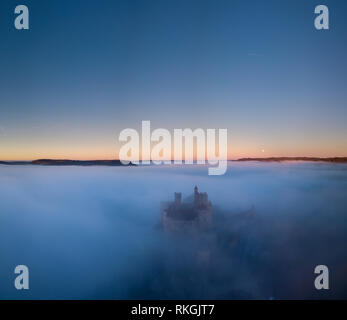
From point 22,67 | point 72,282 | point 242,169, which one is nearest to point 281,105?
point 242,169

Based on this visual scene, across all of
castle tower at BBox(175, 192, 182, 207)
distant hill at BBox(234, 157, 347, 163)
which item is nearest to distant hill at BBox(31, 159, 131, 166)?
castle tower at BBox(175, 192, 182, 207)

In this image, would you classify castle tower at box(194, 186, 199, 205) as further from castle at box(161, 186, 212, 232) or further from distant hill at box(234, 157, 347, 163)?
distant hill at box(234, 157, 347, 163)

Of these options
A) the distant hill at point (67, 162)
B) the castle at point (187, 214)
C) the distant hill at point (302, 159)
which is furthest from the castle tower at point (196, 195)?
the distant hill at point (67, 162)

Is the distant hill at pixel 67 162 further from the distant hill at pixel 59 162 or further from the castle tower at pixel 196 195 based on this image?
the castle tower at pixel 196 195

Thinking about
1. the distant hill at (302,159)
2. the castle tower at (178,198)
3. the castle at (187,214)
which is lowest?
the castle at (187,214)

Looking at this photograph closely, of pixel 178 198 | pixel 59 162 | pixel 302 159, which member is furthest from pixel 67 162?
pixel 302 159

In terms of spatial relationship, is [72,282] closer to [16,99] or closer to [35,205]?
[35,205]

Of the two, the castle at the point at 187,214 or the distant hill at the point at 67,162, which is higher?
the distant hill at the point at 67,162

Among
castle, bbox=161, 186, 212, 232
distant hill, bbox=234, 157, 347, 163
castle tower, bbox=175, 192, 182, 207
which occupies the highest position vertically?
distant hill, bbox=234, 157, 347, 163

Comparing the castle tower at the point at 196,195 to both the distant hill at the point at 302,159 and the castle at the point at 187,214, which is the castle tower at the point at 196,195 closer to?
the castle at the point at 187,214
